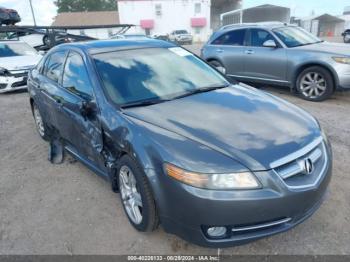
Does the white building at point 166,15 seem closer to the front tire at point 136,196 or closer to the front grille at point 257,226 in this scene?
the front tire at point 136,196

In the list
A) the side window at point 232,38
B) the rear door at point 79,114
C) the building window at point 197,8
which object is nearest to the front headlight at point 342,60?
the side window at point 232,38

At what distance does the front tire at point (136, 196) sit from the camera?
2.36 m

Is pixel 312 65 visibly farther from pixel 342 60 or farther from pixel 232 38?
pixel 232 38

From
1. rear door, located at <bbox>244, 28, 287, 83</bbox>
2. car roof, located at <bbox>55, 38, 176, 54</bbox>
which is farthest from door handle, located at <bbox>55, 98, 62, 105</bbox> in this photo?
rear door, located at <bbox>244, 28, 287, 83</bbox>

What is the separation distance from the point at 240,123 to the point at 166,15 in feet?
157

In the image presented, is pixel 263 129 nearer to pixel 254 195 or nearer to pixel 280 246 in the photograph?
pixel 254 195

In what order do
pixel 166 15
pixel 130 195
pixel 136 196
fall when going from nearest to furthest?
pixel 136 196 < pixel 130 195 < pixel 166 15

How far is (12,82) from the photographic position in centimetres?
885

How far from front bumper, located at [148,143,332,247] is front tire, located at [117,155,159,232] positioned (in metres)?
0.15

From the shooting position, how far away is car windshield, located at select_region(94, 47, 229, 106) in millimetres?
2938

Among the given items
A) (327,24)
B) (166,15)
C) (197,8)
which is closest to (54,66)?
(166,15)

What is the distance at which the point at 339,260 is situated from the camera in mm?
2336

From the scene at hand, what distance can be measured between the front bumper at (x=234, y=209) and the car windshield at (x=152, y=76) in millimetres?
1082

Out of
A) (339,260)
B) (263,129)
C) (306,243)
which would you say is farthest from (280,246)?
(263,129)
